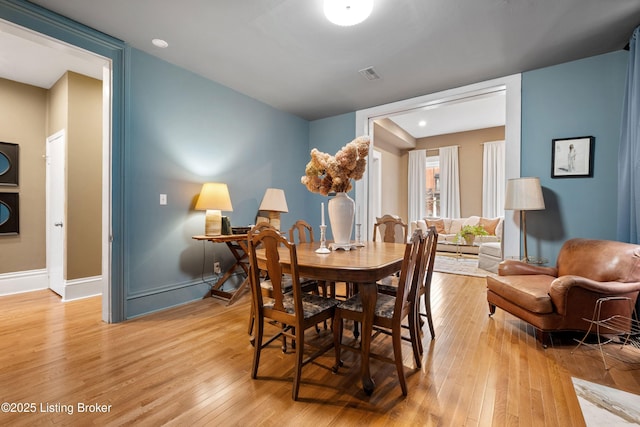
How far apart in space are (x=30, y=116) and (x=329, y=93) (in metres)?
3.93

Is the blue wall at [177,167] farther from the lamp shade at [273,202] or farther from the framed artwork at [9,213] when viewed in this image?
the framed artwork at [9,213]

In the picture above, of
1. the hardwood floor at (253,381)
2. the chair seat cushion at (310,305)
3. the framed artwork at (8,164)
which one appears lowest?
the hardwood floor at (253,381)

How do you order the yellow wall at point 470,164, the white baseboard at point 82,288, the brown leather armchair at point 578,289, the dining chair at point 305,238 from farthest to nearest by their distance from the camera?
the yellow wall at point 470,164 < the white baseboard at point 82,288 < the dining chair at point 305,238 < the brown leather armchair at point 578,289

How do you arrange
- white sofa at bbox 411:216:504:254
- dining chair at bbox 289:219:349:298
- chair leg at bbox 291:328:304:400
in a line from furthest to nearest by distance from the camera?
white sofa at bbox 411:216:504:254 < dining chair at bbox 289:219:349:298 < chair leg at bbox 291:328:304:400

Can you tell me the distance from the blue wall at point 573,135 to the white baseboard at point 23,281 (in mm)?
6078

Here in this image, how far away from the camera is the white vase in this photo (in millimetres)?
2328

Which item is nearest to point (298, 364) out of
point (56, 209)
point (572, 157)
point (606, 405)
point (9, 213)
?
point (606, 405)

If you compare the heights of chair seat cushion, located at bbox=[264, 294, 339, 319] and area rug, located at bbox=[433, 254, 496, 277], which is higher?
chair seat cushion, located at bbox=[264, 294, 339, 319]

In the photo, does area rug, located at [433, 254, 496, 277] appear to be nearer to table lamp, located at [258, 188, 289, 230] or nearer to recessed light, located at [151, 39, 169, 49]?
table lamp, located at [258, 188, 289, 230]

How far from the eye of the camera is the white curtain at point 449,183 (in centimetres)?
777

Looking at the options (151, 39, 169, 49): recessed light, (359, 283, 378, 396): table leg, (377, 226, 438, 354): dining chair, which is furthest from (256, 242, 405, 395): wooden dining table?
(151, 39, 169, 49): recessed light

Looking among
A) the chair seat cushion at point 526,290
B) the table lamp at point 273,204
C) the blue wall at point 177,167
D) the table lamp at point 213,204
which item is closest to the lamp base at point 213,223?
the table lamp at point 213,204

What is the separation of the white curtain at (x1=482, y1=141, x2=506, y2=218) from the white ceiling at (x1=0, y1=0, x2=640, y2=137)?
4.48m

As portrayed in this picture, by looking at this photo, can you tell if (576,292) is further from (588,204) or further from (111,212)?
(111,212)
